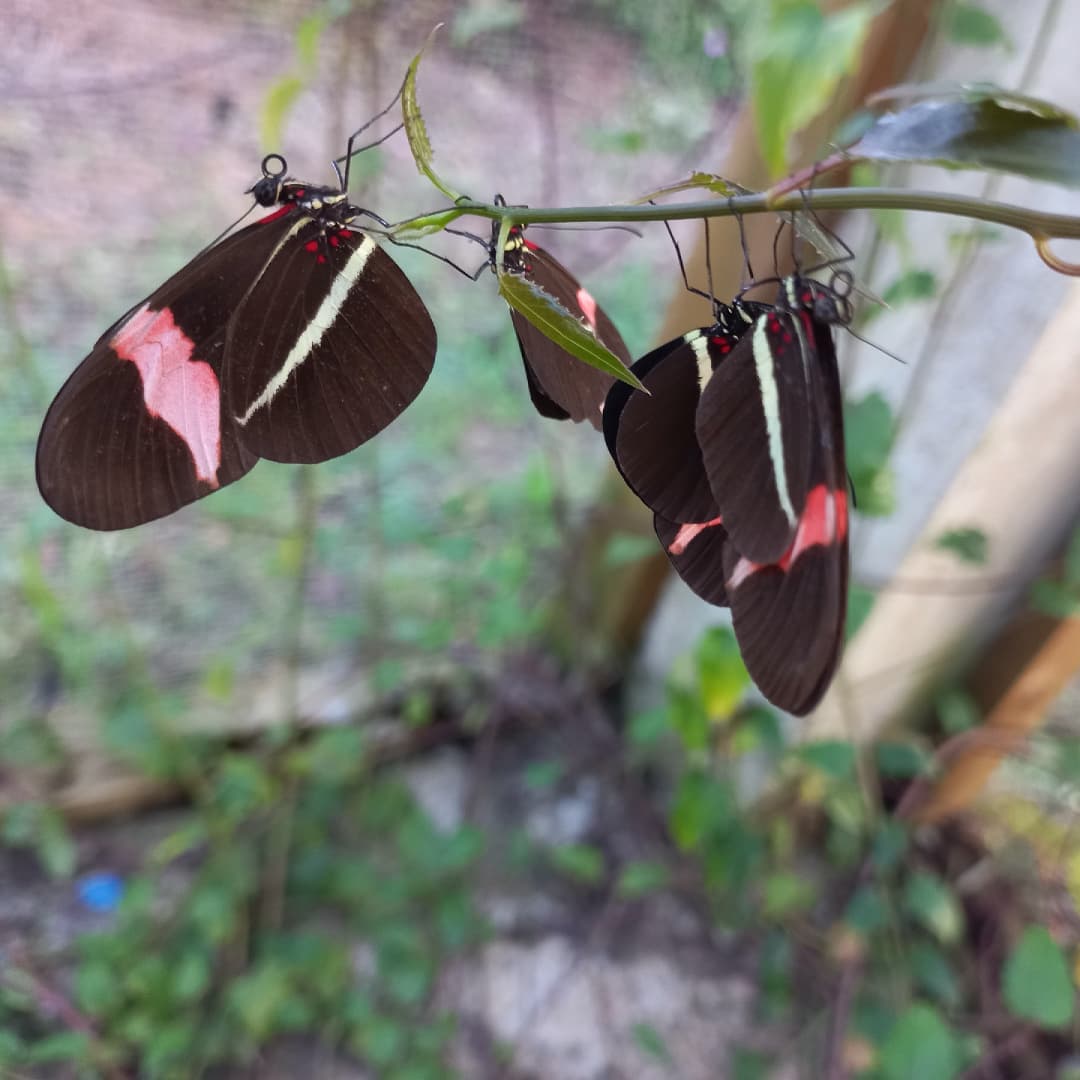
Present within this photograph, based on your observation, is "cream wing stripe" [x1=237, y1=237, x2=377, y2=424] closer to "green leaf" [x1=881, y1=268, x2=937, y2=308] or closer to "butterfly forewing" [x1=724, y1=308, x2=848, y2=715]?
"butterfly forewing" [x1=724, y1=308, x2=848, y2=715]

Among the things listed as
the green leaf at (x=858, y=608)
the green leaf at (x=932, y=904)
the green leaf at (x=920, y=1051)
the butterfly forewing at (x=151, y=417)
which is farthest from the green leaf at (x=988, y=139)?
the green leaf at (x=932, y=904)

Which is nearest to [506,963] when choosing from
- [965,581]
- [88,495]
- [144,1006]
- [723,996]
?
[723,996]

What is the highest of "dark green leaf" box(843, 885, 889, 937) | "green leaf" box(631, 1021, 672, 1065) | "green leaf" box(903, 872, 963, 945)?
"green leaf" box(903, 872, 963, 945)

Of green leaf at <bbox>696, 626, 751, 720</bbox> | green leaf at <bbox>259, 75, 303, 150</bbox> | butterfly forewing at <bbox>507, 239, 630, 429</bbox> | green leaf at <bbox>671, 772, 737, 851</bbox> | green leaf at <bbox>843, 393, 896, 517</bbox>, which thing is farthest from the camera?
green leaf at <bbox>671, 772, 737, 851</bbox>

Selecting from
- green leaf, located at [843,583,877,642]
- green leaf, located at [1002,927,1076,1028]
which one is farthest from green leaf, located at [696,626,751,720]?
green leaf, located at [1002,927,1076,1028]

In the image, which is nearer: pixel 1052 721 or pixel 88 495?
pixel 88 495

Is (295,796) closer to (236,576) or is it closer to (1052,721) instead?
(236,576)
